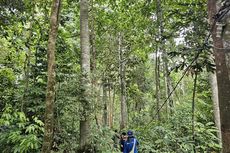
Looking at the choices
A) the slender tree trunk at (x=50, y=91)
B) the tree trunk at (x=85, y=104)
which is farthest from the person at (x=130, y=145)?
the slender tree trunk at (x=50, y=91)

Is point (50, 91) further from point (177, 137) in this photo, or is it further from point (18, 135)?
point (177, 137)

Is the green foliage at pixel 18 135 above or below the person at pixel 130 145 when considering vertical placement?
above

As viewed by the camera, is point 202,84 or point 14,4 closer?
point 14,4

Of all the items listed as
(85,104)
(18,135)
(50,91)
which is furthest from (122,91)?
(50,91)

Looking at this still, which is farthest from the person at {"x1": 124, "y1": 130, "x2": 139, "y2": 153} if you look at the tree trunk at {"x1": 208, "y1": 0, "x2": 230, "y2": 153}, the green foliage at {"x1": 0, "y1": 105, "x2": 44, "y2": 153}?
the tree trunk at {"x1": 208, "y1": 0, "x2": 230, "y2": 153}

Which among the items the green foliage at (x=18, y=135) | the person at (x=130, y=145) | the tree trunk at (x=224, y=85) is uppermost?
the tree trunk at (x=224, y=85)

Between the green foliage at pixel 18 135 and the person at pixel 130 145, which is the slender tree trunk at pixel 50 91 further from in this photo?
the person at pixel 130 145

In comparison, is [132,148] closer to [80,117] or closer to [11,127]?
[80,117]

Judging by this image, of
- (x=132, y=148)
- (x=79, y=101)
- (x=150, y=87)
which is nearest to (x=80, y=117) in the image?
(x=79, y=101)

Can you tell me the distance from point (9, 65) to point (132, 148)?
4.91 meters

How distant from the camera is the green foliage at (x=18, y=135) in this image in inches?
240

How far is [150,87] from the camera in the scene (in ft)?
77.2

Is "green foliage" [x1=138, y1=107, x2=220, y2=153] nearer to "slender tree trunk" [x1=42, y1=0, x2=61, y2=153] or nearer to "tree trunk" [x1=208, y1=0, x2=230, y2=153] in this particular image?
"slender tree trunk" [x1=42, y1=0, x2=61, y2=153]

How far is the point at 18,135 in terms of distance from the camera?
258 inches
